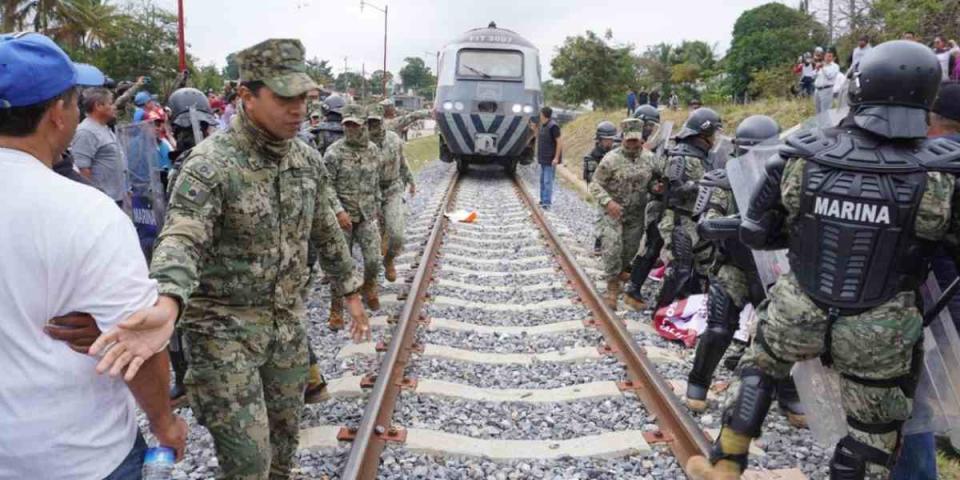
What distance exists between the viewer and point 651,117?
9492 millimetres

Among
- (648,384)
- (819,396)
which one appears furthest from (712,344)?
(819,396)

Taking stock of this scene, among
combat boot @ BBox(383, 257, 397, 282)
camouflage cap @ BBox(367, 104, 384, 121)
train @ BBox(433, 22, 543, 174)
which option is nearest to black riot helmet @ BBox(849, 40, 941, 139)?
camouflage cap @ BBox(367, 104, 384, 121)

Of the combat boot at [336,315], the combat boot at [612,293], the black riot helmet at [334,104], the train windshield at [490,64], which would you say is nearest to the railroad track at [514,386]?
the combat boot at [612,293]

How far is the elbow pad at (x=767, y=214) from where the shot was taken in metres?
2.94

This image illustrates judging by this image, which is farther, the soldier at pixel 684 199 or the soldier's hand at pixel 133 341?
the soldier at pixel 684 199

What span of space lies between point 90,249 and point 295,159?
4.43 ft

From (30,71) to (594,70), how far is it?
3410cm

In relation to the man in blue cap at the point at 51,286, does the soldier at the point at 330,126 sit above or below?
above

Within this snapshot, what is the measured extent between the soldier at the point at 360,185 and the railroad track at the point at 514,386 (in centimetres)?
43

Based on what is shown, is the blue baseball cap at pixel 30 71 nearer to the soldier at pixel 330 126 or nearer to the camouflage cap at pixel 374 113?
the camouflage cap at pixel 374 113

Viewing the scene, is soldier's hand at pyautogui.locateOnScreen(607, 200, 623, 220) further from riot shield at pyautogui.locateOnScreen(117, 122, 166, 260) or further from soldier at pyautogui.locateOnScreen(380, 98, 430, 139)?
riot shield at pyautogui.locateOnScreen(117, 122, 166, 260)

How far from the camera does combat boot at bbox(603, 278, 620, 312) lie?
6.62 m

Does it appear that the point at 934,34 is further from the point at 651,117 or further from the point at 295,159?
the point at 295,159

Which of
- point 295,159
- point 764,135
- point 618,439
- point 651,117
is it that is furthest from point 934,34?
point 295,159
